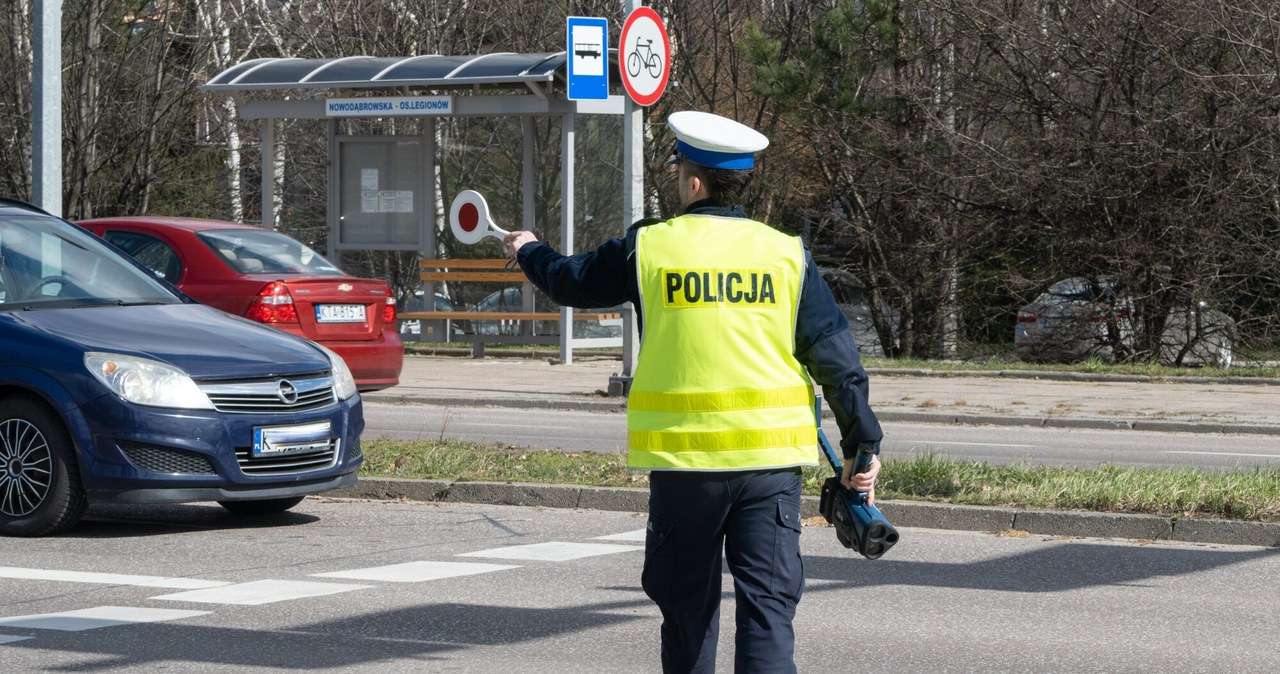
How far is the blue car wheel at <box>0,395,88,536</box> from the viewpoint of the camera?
8.39m

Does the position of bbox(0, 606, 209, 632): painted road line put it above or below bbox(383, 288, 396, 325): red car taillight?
below

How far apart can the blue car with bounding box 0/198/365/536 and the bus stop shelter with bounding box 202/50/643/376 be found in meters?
11.3

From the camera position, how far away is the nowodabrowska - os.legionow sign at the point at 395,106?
21688mm

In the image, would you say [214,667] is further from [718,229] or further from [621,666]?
[718,229]

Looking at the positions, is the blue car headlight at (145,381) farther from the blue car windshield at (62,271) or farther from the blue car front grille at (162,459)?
the blue car windshield at (62,271)

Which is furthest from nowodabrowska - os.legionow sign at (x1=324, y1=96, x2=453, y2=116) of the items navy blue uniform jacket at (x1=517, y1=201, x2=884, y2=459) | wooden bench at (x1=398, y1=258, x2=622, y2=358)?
navy blue uniform jacket at (x1=517, y1=201, x2=884, y2=459)

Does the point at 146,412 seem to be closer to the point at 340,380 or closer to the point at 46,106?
the point at 340,380

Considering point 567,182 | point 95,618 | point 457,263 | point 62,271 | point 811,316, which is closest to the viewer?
point 811,316

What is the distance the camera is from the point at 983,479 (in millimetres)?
9844

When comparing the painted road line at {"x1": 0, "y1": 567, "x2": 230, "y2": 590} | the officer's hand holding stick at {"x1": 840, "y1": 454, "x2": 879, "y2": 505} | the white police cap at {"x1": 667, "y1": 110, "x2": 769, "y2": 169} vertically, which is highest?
the white police cap at {"x1": 667, "y1": 110, "x2": 769, "y2": 169}

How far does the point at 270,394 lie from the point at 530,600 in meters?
2.18

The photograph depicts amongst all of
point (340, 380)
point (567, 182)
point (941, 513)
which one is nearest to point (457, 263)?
point (567, 182)

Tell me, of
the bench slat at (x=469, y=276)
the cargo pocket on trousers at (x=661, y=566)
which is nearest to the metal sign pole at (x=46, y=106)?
the bench slat at (x=469, y=276)

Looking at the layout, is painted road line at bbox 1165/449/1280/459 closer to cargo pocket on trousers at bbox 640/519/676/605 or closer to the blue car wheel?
the blue car wheel
